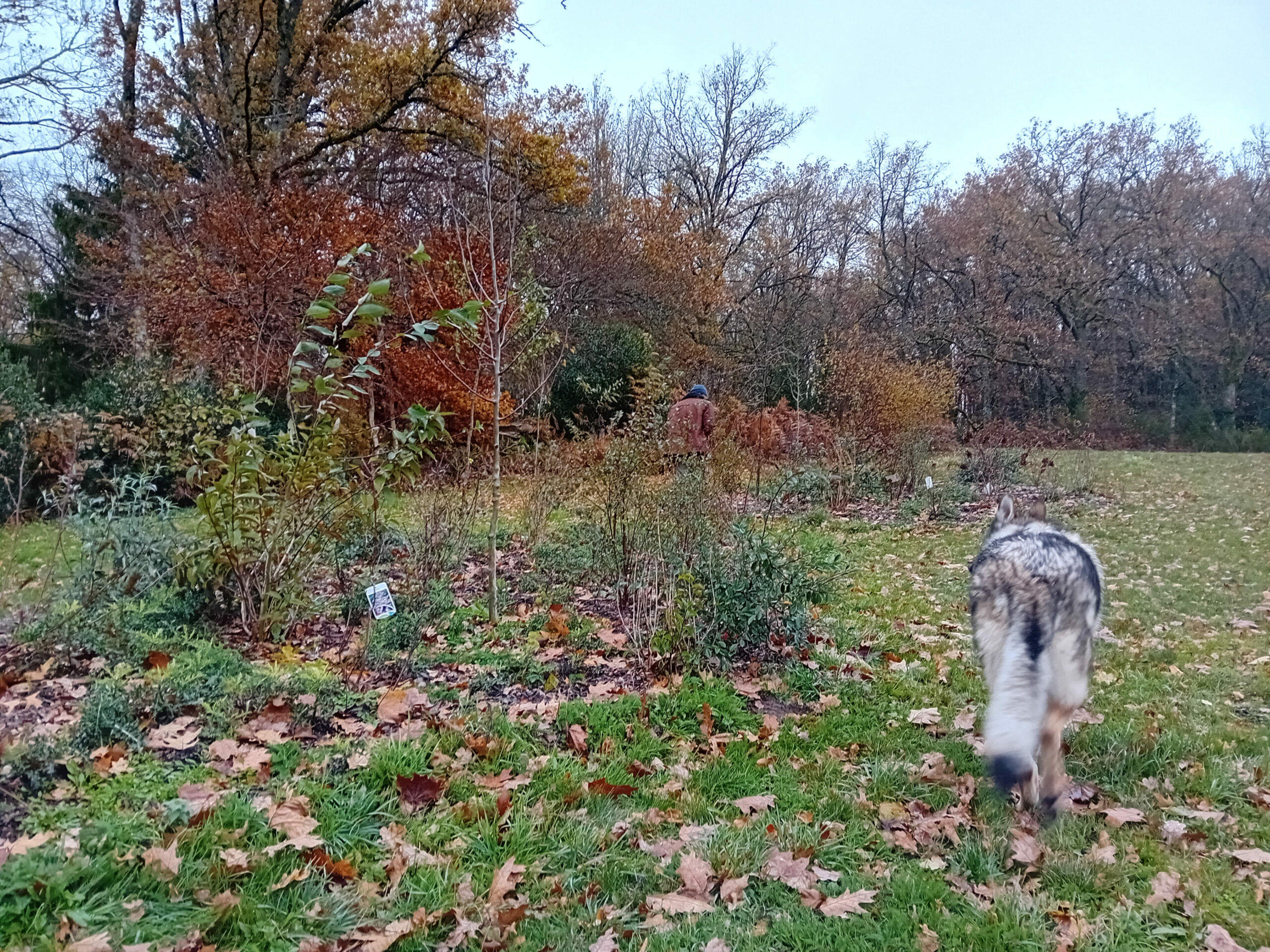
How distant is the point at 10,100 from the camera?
43.0 ft

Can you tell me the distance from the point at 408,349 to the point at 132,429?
152 inches

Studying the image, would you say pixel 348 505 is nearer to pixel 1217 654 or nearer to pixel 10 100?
pixel 1217 654

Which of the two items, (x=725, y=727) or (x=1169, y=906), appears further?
(x=725, y=727)

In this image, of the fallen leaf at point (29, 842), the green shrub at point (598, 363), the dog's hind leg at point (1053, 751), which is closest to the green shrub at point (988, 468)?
the green shrub at point (598, 363)

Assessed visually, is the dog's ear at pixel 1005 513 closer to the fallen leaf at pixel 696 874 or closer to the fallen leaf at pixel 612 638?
the fallen leaf at pixel 612 638

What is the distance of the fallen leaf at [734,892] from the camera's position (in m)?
2.73

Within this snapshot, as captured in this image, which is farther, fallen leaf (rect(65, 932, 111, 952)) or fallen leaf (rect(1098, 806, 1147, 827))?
fallen leaf (rect(1098, 806, 1147, 827))

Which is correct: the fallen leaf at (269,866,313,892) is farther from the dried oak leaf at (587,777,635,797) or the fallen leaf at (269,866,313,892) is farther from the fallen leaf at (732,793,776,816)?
the fallen leaf at (732,793,776,816)

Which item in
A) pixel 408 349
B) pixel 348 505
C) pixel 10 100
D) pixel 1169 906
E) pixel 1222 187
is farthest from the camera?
pixel 1222 187

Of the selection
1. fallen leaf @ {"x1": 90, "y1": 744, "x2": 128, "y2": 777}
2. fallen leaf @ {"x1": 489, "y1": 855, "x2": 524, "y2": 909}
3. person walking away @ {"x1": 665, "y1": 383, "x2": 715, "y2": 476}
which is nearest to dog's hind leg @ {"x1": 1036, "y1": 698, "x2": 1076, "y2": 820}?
fallen leaf @ {"x1": 489, "y1": 855, "x2": 524, "y2": 909}

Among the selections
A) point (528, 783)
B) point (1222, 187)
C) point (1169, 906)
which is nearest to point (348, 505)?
point (528, 783)

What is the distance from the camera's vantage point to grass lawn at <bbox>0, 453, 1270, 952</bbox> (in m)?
2.56

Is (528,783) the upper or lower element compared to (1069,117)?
lower

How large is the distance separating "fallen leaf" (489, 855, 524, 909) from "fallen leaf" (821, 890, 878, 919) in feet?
3.74
